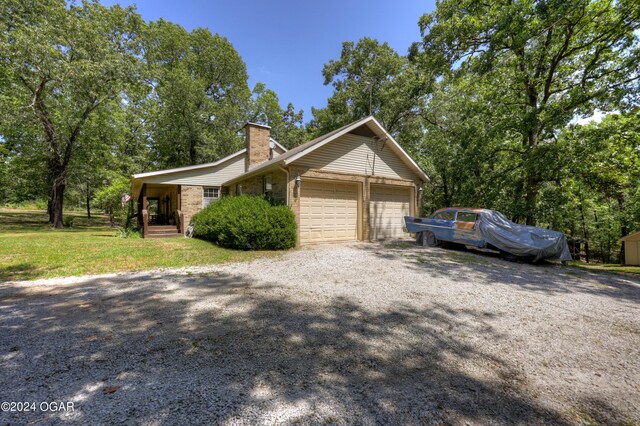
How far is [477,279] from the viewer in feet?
19.6

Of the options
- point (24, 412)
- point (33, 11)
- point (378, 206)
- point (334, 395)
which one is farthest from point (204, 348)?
point (33, 11)

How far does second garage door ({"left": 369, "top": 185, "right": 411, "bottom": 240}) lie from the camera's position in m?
12.3

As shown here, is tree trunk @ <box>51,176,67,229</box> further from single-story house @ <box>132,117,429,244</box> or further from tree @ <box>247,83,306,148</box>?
tree @ <box>247,83,306,148</box>

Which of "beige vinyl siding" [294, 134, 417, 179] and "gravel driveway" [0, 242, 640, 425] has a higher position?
"beige vinyl siding" [294, 134, 417, 179]

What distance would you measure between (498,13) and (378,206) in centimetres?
864

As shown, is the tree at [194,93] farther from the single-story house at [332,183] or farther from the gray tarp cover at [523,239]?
the gray tarp cover at [523,239]

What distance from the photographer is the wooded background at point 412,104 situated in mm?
10492

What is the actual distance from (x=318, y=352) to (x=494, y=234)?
25.8ft

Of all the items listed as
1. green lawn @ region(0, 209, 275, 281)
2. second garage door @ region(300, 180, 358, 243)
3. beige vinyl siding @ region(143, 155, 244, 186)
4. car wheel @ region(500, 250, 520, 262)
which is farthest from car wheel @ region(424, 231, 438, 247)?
beige vinyl siding @ region(143, 155, 244, 186)

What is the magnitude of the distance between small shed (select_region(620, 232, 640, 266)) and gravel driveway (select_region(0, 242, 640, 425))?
663 inches

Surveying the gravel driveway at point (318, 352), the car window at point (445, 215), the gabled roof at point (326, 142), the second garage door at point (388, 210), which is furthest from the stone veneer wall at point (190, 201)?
the car window at point (445, 215)

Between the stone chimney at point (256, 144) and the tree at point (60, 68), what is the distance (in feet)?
35.6

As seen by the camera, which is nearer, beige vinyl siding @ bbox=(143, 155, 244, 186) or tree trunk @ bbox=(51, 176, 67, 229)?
beige vinyl siding @ bbox=(143, 155, 244, 186)

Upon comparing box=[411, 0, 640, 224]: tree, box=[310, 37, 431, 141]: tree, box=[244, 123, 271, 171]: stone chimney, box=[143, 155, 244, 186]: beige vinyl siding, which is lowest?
box=[143, 155, 244, 186]: beige vinyl siding
